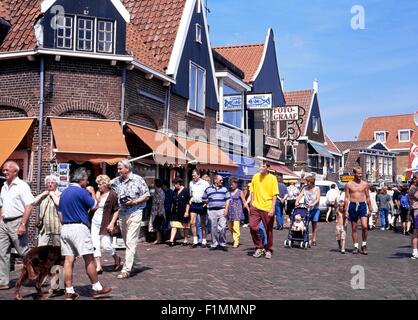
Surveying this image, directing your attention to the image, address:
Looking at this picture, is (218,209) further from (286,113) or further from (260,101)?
(286,113)

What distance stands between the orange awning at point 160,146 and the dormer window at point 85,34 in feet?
8.06

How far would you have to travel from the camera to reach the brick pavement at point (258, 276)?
7645 mm

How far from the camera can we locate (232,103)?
24.9 meters

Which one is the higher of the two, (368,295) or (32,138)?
(32,138)

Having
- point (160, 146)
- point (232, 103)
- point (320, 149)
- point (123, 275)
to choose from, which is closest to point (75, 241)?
point (123, 275)

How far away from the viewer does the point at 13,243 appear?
8273 millimetres

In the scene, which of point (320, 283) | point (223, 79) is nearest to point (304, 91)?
point (223, 79)

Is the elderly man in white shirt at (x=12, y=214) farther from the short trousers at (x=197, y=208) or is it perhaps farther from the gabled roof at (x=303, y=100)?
the gabled roof at (x=303, y=100)

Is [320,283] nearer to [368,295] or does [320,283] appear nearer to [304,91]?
[368,295]

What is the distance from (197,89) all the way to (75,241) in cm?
1434

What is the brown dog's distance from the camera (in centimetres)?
730

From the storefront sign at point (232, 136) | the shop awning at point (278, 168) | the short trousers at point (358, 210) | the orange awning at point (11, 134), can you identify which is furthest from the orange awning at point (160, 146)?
the shop awning at point (278, 168)
